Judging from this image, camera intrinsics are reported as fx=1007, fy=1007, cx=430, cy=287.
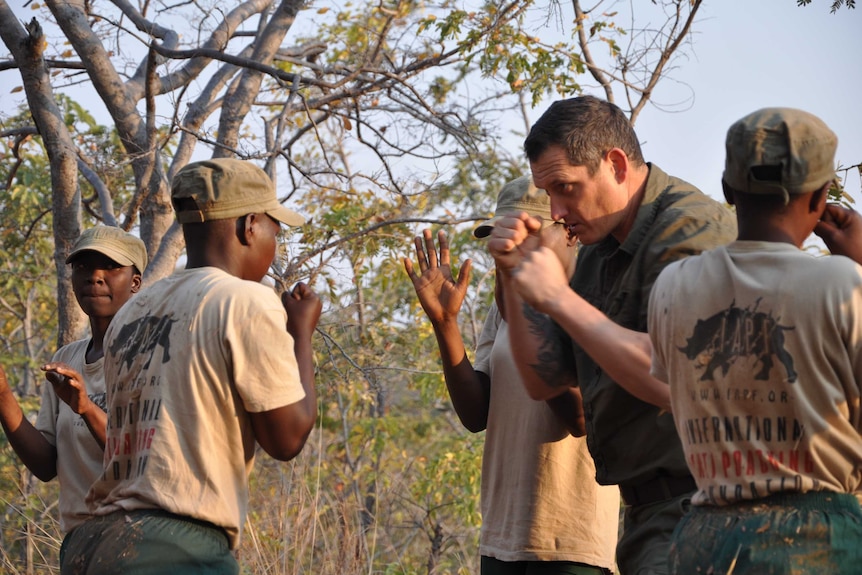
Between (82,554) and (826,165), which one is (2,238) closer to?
(82,554)

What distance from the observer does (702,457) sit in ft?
6.69

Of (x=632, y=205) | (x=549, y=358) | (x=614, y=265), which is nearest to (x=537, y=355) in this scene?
(x=549, y=358)

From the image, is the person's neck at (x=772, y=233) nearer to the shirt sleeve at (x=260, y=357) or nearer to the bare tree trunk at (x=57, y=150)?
the shirt sleeve at (x=260, y=357)

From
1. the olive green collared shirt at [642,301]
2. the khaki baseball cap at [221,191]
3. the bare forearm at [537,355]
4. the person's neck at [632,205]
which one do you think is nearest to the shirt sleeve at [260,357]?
the khaki baseball cap at [221,191]

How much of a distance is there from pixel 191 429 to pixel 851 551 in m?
1.48

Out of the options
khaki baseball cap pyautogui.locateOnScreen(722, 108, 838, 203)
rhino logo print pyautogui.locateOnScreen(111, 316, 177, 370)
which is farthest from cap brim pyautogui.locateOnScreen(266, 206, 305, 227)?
khaki baseball cap pyautogui.locateOnScreen(722, 108, 838, 203)

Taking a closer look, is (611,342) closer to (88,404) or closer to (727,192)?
(727,192)

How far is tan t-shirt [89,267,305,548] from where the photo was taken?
2418 millimetres

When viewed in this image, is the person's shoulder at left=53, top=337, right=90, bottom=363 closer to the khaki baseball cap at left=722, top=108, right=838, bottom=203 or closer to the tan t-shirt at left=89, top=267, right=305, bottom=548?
the tan t-shirt at left=89, top=267, right=305, bottom=548

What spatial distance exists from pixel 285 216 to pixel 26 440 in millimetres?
1400

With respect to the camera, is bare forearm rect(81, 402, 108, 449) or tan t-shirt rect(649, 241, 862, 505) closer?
tan t-shirt rect(649, 241, 862, 505)

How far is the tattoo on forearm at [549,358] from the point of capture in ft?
9.74

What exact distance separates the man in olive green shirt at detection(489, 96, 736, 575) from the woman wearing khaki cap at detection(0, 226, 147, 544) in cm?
141

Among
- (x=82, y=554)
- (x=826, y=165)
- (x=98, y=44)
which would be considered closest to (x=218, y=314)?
(x=82, y=554)
